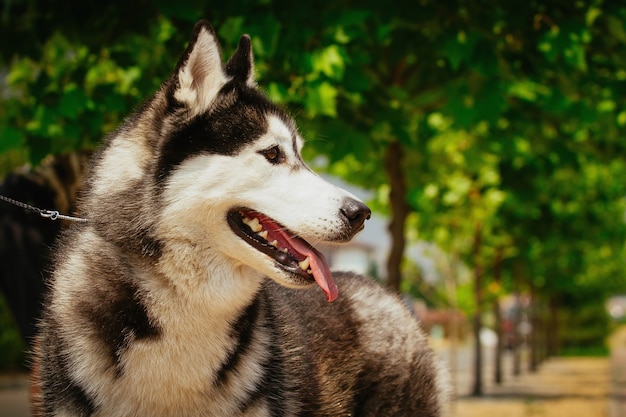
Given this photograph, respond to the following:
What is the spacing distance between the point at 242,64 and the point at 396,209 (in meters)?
6.64

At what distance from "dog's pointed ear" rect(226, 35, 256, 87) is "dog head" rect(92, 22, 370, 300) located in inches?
4.9

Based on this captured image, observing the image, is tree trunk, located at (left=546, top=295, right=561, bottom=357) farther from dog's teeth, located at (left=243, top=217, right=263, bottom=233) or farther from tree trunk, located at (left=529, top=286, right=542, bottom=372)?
dog's teeth, located at (left=243, top=217, right=263, bottom=233)

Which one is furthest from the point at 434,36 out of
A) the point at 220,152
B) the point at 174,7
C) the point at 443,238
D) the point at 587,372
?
→ the point at 587,372

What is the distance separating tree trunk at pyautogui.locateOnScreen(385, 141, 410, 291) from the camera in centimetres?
1033

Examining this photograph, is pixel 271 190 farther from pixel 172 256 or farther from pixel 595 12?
pixel 595 12

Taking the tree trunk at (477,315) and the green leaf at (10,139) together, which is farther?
the tree trunk at (477,315)

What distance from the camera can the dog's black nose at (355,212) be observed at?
3578 mm

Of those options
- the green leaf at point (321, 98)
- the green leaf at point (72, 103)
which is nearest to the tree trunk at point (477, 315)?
the green leaf at point (321, 98)

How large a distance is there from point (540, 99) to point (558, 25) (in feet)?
8.16

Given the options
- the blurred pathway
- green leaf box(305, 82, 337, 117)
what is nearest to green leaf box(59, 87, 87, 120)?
green leaf box(305, 82, 337, 117)

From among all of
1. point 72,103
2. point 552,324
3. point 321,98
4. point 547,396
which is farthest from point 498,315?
point 552,324

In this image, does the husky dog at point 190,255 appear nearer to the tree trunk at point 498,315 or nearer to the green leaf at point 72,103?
the green leaf at point 72,103

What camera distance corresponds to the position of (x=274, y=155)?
372 cm

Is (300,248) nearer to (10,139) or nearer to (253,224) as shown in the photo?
(253,224)
